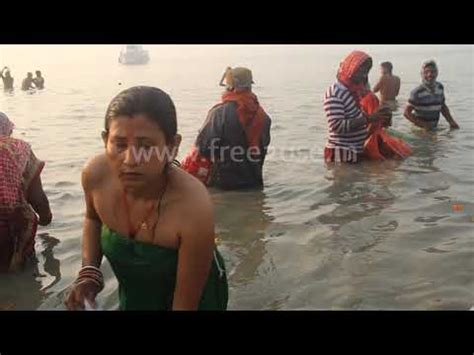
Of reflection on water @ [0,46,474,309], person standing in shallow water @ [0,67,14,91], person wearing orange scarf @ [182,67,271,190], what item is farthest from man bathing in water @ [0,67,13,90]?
person wearing orange scarf @ [182,67,271,190]

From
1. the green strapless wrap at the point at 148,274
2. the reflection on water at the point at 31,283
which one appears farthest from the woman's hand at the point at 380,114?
the green strapless wrap at the point at 148,274

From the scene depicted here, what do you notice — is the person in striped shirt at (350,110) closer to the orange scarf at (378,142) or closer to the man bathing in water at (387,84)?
the orange scarf at (378,142)

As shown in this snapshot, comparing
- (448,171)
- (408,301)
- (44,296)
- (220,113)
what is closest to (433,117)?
(448,171)

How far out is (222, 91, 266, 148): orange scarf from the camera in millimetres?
5977

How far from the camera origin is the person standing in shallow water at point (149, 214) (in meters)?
2.03

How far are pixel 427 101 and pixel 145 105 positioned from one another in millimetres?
7922

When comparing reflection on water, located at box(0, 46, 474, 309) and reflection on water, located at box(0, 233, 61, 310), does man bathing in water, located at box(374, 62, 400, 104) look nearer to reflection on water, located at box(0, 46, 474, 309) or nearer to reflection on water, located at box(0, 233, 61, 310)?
reflection on water, located at box(0, 46, 474, 309)

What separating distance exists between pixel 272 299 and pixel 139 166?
2062 millimetres

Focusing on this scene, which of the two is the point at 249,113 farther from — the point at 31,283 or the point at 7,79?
the point at 7,79

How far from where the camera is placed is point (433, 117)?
30.7ft

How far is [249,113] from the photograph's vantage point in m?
6.02

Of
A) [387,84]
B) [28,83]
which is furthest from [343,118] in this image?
[28,83]

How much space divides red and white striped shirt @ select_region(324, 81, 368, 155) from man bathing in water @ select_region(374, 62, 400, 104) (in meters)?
4.82
